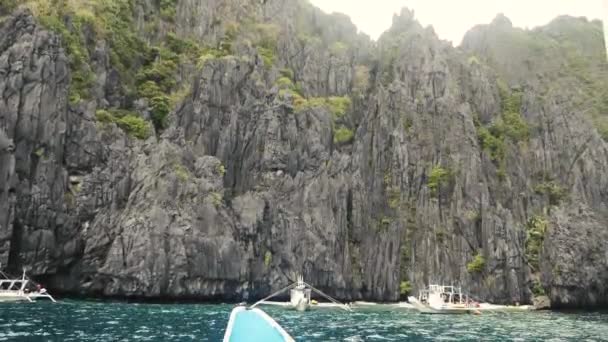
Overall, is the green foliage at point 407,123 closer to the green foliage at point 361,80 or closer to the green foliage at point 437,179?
the green foliage at point 437,179

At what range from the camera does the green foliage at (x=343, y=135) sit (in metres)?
99.3

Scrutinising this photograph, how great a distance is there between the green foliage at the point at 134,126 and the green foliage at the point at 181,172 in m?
10.7

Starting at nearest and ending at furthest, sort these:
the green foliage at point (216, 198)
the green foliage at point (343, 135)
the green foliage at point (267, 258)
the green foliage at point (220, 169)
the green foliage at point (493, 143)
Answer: the green foliage at point (216, 198) < the green foliage at point (267, 258) < the green foliage at point (220, 169) < the green foliage at point (343, 135) < the green foliage at point (493, 143)

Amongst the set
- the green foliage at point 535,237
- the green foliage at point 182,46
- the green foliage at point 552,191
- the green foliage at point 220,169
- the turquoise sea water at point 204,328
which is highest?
the green foliage at point 182,46

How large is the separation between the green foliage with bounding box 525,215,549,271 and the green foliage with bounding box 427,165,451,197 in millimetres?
14976

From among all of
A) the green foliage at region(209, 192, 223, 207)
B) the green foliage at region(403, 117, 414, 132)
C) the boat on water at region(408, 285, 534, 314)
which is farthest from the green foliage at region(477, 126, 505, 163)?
the green foliage at region(209, 192, 223, 207)

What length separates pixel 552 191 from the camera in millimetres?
97812

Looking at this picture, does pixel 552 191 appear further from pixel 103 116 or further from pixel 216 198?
pixel 103 116

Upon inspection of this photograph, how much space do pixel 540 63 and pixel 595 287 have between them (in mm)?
71659

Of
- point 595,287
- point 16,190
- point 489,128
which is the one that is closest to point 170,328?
point 16,190

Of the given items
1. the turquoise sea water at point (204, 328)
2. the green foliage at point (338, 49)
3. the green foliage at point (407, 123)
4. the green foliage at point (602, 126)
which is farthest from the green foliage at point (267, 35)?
the turquoise sea water at point (204, 328)

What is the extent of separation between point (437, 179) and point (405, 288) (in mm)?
19430

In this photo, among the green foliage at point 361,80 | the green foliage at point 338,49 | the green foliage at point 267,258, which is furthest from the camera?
the green foliage at point 338,49

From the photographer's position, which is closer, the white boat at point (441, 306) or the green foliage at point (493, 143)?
the white boat at point (441, 306)
